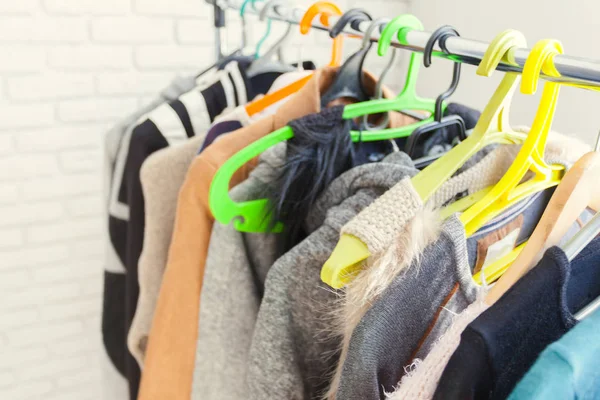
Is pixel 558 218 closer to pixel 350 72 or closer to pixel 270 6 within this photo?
pixel 350 72

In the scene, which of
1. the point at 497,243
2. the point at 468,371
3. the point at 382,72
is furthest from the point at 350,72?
the point at 468,371

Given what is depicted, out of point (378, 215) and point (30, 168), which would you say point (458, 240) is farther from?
point (30, 168)

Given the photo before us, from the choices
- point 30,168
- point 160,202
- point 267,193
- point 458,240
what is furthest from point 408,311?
point 30,168

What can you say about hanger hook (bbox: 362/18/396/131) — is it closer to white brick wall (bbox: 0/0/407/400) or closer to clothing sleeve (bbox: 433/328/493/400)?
clothing sleeve (bbox: 433/328/493/400)

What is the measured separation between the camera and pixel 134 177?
71cm

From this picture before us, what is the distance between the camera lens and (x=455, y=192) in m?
0.48

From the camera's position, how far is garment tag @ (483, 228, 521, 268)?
0.49m

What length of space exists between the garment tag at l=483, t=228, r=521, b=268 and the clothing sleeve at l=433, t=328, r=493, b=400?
7.8 inches

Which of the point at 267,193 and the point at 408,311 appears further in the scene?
the point at 267,193

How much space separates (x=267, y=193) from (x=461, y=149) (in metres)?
0.22

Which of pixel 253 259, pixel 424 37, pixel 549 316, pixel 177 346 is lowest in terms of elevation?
pixel 177 346

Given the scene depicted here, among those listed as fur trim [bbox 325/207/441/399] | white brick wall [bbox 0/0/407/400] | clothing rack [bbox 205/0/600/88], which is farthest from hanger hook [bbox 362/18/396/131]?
white brick wall [bbox 0/0/407/400]

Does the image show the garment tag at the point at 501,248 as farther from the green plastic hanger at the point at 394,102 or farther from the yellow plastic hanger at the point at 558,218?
the green plastic hanger at the point at 394,102

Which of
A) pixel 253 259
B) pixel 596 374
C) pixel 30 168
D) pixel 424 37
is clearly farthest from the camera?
pixel 30 168
